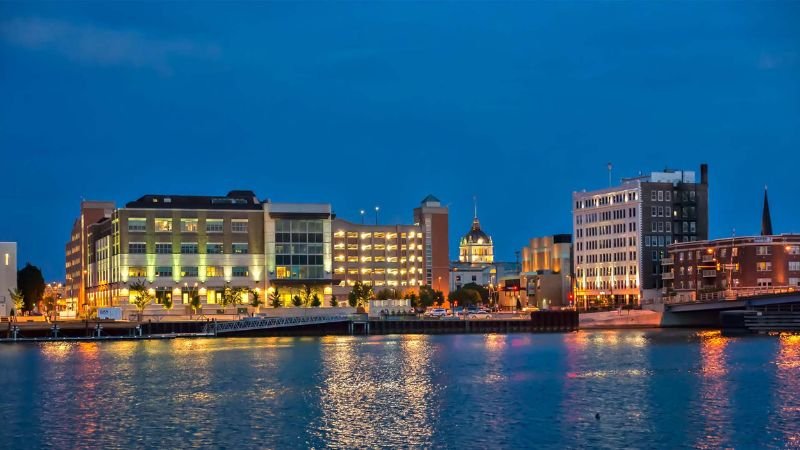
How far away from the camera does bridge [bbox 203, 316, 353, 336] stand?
6560 inches

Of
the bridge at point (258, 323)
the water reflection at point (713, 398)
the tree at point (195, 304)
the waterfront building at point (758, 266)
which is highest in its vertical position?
the waterfront building at point (758, 266)

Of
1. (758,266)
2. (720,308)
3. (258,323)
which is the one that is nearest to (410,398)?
(258,323)

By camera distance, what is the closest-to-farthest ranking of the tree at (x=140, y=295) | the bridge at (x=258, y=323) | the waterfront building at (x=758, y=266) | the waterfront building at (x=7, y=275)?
the bridge at (x=258, y=323)
the waterfront building at (x=758, y=266)
the tree at (x=140, y=295)
the waterfront building at (x=7, y=275)

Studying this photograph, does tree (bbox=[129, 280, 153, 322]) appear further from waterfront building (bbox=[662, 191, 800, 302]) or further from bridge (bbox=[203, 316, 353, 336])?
waterfront building (bbox=[662, 191, 800, 302])

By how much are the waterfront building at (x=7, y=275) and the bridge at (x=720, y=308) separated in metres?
109

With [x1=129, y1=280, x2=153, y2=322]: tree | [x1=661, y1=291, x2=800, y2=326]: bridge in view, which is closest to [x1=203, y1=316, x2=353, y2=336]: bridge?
[x1=129, y1=280, x2=153, y2=322]: tree

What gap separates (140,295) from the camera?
193250mm

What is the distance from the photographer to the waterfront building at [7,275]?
193250 mm

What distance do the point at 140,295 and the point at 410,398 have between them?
419ft

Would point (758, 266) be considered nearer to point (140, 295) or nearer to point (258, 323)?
point (258, 323)

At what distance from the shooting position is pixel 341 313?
646ft

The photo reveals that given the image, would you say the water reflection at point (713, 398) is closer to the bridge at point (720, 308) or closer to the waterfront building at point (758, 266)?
the bridge at point (720, 308)


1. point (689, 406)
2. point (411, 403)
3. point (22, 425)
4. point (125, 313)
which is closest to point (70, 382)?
point (22, 425)

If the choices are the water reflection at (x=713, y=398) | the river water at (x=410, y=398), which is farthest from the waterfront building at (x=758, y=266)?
the water reflection at (x=713, y=398)
